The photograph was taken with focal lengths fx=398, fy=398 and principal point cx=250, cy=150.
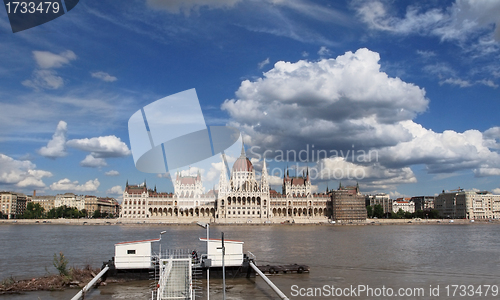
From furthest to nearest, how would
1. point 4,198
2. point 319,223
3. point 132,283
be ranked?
point 4,198 < point 319,223 < point 132,283

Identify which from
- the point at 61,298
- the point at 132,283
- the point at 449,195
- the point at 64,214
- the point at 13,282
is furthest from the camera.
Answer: the point at 449,195

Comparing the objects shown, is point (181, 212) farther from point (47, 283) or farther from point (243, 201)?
point (47, 283)

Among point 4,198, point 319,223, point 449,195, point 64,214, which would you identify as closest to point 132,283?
point 319,223

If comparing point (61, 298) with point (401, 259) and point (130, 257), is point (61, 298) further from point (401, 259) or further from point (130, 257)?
point (401, 259)

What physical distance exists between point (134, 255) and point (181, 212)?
127 meters

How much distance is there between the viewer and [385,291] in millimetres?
23281

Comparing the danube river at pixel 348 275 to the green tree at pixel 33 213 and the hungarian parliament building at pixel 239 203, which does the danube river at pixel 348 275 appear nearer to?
the hungarian parliament building at pixel 239 203

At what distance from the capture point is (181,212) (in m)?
150

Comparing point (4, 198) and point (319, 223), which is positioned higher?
point (4, 198)

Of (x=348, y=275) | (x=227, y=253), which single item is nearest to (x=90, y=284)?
(x=227, y=253)

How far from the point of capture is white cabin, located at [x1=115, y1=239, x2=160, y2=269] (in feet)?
83.3

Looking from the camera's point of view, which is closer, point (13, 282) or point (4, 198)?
point (13, 282)

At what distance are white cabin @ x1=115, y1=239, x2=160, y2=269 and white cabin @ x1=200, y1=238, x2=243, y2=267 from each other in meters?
3.61

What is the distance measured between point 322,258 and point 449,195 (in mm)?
171114
